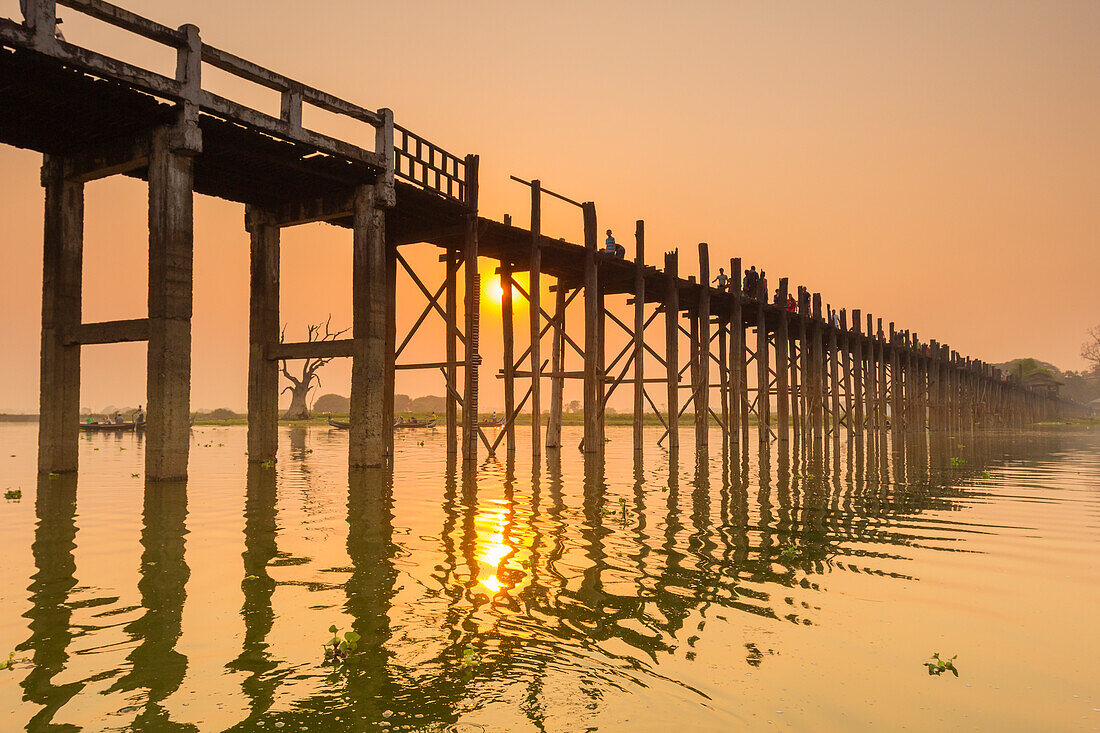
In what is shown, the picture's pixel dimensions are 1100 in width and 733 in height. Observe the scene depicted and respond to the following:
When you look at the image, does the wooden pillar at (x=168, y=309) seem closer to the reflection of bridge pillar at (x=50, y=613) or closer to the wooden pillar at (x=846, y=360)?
the reflection of bridge pillar at (x=50, y=613)

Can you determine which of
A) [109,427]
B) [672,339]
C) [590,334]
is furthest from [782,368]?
[109,427]

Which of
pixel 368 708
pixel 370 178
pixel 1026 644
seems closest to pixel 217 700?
pixel 368 708

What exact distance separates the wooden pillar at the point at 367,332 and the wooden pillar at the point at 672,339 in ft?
38.6

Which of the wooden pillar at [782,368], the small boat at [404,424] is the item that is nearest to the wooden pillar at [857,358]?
the wooden pillar at [782,368]

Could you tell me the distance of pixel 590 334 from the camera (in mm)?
21406

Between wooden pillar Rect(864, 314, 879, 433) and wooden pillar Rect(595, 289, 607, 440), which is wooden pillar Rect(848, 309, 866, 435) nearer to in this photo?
wooden pillar Rect(864, 314, 879, 433)

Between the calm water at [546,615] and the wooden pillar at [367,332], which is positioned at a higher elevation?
the wooden pillar at [367,332]

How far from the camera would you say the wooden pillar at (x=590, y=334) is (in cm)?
2123

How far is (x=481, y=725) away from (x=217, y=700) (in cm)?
122

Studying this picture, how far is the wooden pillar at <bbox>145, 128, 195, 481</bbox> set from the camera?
1159 cm

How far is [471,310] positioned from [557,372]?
503 centimetres

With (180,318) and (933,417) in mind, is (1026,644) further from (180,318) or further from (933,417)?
(933,417)

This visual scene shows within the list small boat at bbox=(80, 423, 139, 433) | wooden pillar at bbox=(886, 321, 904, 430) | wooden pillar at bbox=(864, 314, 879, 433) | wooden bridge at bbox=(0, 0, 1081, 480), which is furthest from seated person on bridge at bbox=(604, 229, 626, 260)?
small boat at bbox=(80, 423, 139, 433)

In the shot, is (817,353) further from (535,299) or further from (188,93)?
(188,93)
